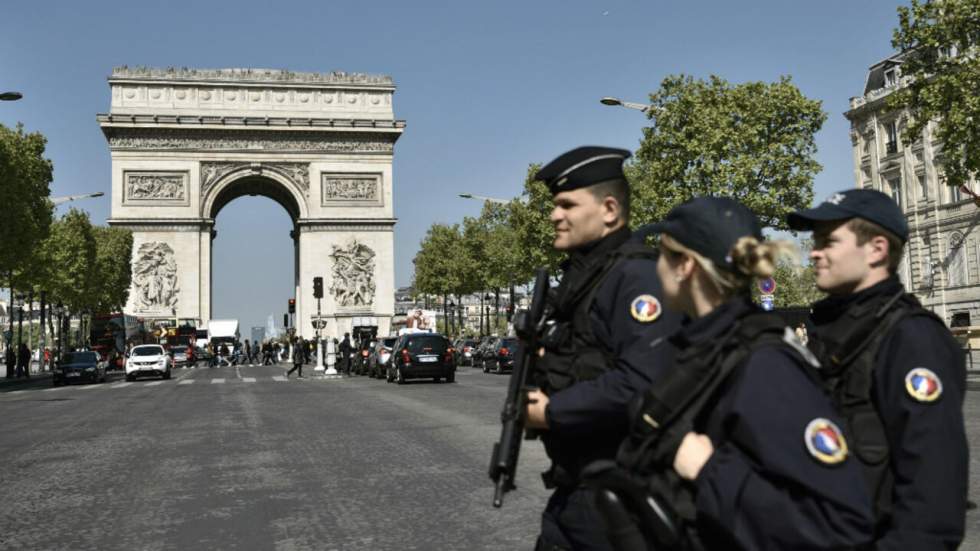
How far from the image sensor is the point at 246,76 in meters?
60.1

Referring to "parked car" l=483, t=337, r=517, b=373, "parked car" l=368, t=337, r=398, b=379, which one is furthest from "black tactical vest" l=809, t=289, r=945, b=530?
"parked car" l=483, t=337, r=517, b=373

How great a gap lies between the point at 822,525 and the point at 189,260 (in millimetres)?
58169

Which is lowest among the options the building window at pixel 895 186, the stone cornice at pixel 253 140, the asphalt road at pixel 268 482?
the asphalt road at pixel 268 482

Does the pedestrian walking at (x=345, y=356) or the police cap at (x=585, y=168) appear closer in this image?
the police cap at (x=585, y=168)

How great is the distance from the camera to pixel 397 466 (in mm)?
9750

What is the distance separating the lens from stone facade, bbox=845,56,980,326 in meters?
47.9

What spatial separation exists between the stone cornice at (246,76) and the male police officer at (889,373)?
59.1 metres

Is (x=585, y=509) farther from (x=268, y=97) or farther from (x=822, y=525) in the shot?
(x=268, y=97)

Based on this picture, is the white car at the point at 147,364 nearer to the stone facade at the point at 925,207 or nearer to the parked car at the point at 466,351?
the parked car at the point at 466,351

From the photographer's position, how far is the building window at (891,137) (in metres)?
54.2

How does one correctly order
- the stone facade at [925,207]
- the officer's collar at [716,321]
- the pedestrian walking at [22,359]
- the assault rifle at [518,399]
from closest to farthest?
the officer's collar at [716,321], the assault rifle at [518,399], the pedestrian walking at [22,359], the stone facade at [925,207]

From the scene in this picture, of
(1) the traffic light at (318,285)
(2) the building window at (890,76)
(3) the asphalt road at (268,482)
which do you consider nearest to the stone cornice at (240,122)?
(1) the traffic light at (318,285)

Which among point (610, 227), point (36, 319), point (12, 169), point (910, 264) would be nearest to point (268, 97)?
point (12, 169)

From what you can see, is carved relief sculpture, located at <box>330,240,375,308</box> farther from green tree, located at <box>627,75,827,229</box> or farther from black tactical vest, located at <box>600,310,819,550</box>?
black tactical vest, located at <box>600,310,819,550</box>
